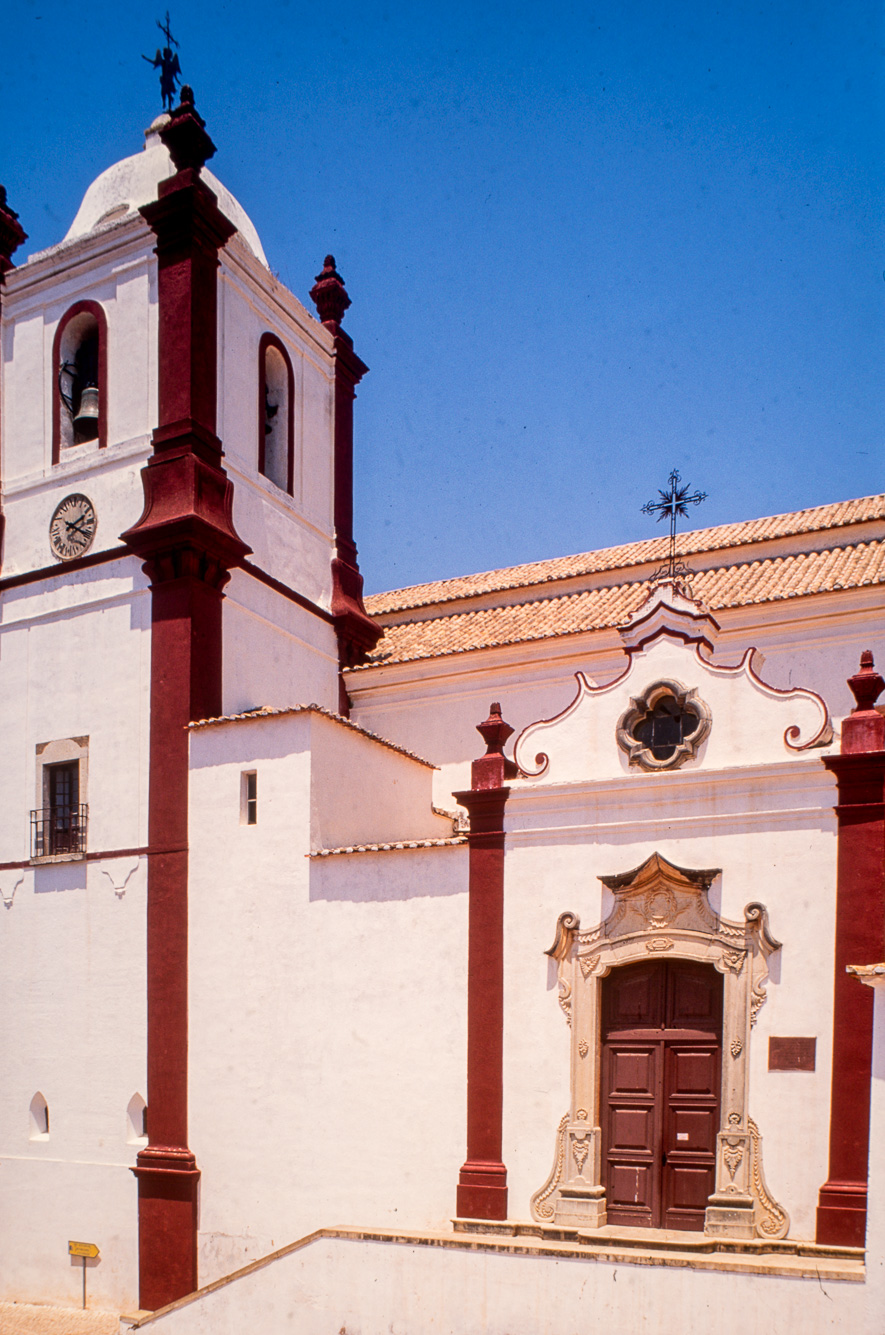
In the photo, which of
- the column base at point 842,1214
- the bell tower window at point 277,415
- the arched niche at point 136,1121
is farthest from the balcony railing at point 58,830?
the column base at point 842,1214

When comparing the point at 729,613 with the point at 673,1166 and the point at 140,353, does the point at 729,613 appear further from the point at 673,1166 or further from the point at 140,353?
the point at 140,353

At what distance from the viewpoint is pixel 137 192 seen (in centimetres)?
1986

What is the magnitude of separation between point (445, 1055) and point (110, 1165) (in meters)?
5.19

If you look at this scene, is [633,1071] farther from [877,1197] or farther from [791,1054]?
[877,1197]

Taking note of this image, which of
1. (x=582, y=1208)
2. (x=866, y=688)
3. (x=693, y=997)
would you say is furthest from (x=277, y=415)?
(x=582, y=1208)

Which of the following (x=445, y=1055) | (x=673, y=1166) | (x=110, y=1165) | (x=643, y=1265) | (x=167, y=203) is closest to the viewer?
(x=643, y=1265)

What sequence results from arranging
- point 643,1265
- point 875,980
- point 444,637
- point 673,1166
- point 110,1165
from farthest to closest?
point 444,637 → point 110,1165 → point 673,1166 → point 643,1265 → point 875,980

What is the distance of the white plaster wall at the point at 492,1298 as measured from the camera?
36.1ft

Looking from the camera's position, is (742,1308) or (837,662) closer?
(742,1308)

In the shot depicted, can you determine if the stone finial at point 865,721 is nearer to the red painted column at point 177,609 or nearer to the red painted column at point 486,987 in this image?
the red painted column at point 486,987

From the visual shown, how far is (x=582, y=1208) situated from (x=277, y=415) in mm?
12578

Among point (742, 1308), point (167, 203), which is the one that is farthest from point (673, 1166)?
point (167, 203)

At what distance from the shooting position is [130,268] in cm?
1881

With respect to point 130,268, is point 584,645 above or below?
below
